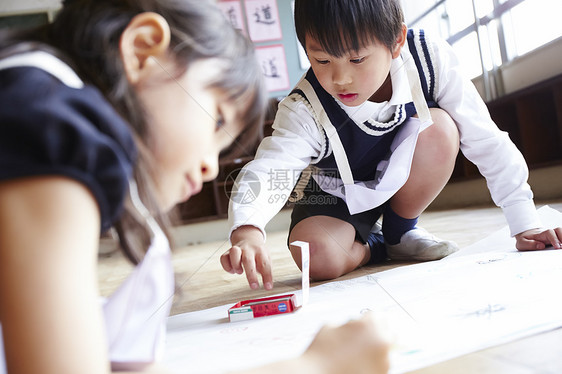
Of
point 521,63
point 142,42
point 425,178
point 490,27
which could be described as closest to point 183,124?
point 142,42

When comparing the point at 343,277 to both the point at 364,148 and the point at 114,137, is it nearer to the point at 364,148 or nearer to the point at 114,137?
the point at 364,148

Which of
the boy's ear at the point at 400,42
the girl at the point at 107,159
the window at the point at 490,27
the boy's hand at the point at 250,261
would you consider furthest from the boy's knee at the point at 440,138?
the window at the point at 490,27

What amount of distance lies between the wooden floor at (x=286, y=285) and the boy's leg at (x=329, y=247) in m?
0.03

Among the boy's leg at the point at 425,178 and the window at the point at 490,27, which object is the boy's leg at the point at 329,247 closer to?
the boy's leg at the point at 425,178

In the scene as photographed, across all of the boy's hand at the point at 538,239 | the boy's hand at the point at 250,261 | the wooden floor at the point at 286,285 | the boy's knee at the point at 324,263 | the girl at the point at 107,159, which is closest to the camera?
the girl at the point at 107,159

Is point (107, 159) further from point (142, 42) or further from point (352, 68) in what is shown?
point (352, 68)

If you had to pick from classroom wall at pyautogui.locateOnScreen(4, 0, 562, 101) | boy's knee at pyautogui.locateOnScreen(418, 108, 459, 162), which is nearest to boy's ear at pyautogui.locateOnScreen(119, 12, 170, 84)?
boy's knee at pyautogui.locateOnScreen(418, 108, 459, 162)

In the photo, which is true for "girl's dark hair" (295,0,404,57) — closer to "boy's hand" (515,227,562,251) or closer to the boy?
the boy

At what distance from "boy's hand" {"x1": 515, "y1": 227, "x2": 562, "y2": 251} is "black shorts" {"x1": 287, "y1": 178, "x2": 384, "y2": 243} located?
0.26m

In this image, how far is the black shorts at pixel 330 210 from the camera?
885 millimetres

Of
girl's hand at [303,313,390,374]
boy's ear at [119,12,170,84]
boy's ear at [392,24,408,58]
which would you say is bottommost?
girl's hand at [303,313,390,374]

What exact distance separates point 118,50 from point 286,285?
0.55 m

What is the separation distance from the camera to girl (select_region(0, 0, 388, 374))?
7.2 inches

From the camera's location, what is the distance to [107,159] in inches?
7.7
